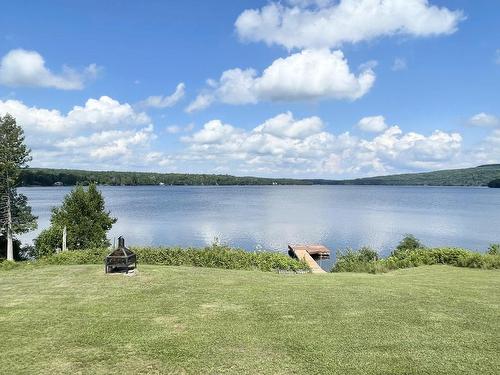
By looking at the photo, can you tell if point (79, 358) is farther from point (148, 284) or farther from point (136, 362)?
point (148, 284)

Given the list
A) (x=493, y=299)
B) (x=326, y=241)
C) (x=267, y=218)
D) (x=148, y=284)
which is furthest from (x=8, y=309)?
(x=267, y=218)

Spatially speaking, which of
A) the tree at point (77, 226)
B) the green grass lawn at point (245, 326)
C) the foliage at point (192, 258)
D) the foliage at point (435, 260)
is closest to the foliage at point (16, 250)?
the tree at point (77, 226)

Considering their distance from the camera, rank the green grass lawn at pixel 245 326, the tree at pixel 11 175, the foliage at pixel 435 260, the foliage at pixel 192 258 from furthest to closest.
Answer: the tree at pixel 11 175, the foliage at pixel 192 258, the foliage at pixel 435 260, the green grass lawn at pixel 245 326

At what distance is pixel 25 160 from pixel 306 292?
111 feet

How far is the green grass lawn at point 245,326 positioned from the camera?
8.05m

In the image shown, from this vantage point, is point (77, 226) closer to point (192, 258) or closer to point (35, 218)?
point (35, 218)

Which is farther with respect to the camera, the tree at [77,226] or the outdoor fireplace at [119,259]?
the tree at [77,226]

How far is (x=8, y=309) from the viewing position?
11.8 m

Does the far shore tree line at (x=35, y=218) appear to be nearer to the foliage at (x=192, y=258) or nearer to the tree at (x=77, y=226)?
the tree at (x=77, y=226)

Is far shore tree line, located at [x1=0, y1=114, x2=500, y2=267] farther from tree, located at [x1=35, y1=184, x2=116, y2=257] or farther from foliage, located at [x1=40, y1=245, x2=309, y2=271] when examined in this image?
foliage, located at [x1=40, y1=245, x2=309, y2=271]

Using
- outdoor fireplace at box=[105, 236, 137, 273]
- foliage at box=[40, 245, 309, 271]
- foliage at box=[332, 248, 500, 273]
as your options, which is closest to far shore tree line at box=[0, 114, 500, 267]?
foliage at box=[332, 248, 500, 273]

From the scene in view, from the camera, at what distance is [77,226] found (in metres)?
39.7

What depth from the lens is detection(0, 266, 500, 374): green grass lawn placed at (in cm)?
805

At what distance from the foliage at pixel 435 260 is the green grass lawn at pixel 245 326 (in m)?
6.27
